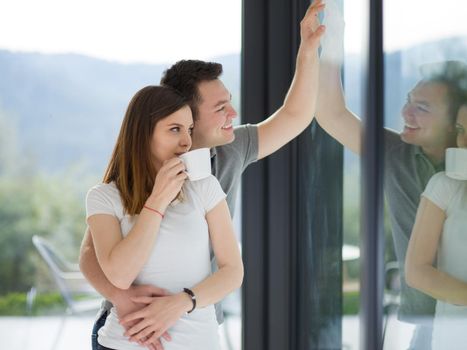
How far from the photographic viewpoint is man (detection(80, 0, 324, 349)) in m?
2.31

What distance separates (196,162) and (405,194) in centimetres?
56

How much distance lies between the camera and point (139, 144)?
214 centimetres

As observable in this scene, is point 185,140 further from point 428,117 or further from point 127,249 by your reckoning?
point 428,117

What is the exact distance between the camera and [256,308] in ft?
9.95

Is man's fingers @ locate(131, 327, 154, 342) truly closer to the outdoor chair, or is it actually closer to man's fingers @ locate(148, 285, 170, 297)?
man's fingers @ locate(148, 285, 170, 297)

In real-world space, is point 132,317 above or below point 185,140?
below

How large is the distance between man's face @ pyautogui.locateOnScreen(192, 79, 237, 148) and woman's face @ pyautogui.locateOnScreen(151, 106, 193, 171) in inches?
6.9

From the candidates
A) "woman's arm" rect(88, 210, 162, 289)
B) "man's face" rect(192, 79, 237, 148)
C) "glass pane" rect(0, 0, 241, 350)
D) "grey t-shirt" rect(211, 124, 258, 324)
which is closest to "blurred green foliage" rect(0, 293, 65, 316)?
"glass pane" rect(0, 0, 241, 350)

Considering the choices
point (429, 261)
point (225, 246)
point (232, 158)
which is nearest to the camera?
point (429, 261)

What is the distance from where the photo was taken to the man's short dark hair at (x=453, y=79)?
5.00 ft

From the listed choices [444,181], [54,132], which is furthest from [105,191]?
Result: [54,132]

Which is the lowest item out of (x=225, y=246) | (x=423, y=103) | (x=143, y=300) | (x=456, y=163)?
(x=143, y=300)

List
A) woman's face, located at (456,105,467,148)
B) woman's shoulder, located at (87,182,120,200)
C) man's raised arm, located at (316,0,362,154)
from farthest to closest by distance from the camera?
man's raised arm, located at (316,0,362,154), woman's shoulder, located at (87,182,120,200), woman's face, located at (456,105,467,148)

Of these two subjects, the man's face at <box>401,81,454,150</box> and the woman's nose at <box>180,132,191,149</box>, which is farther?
the woman's nose at <box>180,132,191,149</box>
